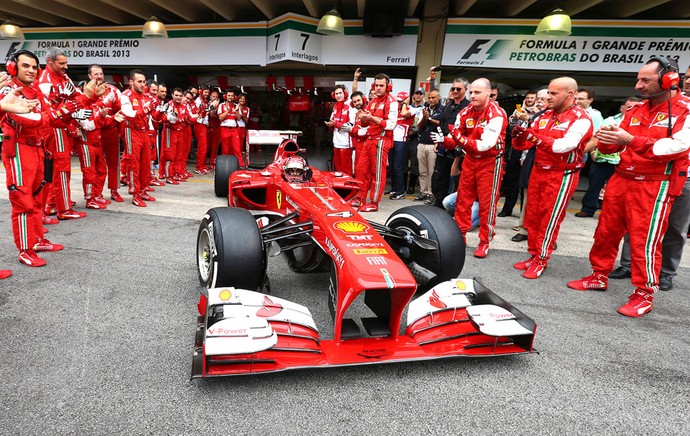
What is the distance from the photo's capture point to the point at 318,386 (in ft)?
7.43

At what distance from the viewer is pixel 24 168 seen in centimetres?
365

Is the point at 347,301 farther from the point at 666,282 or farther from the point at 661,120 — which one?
the point at 666,282

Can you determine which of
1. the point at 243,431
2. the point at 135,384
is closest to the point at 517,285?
the point at 243,431

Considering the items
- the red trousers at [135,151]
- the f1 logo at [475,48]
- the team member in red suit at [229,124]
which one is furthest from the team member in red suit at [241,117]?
the f1 logo at [475,48]

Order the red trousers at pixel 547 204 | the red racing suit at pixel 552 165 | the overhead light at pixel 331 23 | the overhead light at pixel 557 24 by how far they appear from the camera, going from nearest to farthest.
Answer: the red racing suit at pixel 552 165 → the red trousers at pixel 547 204 → the overhead light at pixel 557 24 → the overhead light at pixel 331 23

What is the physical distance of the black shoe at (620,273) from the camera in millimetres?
4215

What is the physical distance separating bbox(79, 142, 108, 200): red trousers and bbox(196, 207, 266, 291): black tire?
3.80 m

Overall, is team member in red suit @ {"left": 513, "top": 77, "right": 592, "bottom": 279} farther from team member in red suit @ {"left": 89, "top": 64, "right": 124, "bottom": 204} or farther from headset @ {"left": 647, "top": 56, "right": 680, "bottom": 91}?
team member in red suit @ {"left": 89, "top": 64, "right": 124, "bottom": 204}

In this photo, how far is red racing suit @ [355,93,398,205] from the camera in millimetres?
6254

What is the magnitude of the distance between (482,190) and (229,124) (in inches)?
272

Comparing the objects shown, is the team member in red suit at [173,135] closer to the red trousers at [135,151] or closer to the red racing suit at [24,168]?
the red trousers at [135,151]

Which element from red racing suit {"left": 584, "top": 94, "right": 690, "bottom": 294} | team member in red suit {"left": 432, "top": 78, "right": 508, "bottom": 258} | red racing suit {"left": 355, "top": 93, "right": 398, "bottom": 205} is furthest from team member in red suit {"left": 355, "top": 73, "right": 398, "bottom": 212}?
red racing suit {"left": 584, "top": 94, "right": 690, "bottom": 294}

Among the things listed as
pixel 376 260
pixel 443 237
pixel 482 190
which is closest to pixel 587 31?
pixel 482 190

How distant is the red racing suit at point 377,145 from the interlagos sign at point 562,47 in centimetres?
435
